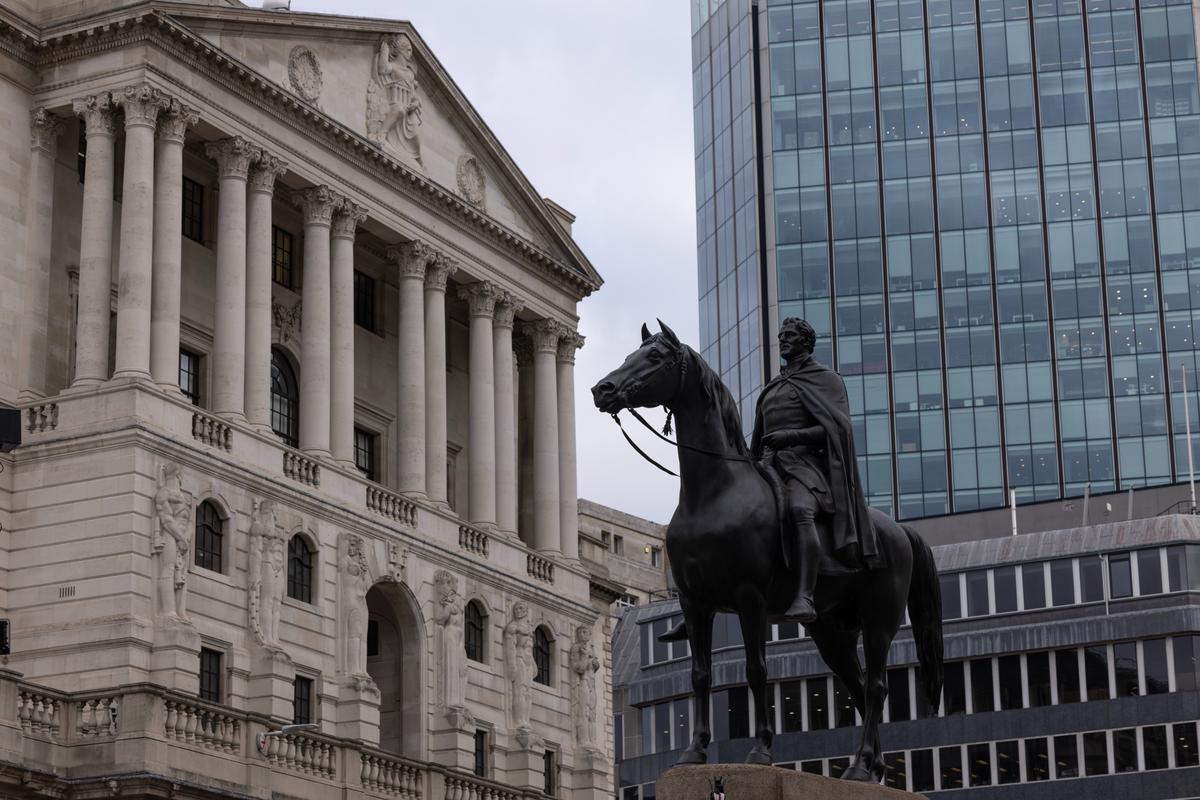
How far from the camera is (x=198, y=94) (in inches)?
2351

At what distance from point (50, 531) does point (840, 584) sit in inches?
1478

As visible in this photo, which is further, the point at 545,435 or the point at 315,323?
the point at 545,435

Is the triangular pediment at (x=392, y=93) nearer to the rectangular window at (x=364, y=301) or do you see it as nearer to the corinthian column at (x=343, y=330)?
the corinthian column at (x=343, y=330)

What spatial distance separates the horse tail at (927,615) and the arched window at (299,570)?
38355mm

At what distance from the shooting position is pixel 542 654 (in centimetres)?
7219

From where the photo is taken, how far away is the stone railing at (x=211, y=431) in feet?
190

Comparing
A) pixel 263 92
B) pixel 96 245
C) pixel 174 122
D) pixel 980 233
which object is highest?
pixel 980 233

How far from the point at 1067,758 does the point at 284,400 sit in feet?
115

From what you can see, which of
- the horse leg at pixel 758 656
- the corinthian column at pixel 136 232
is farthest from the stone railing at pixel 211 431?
the horse leg at pixel 758 656

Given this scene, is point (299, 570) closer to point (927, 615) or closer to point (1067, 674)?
point (1067, 674)

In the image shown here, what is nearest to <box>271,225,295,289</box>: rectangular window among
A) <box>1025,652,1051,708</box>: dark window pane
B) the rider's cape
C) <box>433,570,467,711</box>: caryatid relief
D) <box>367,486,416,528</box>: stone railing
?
<box>367,486,416,528</box>: stone railing

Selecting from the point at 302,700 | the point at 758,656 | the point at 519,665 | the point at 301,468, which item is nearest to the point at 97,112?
the point at 301,468

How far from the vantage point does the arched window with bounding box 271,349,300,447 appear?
65500 mm

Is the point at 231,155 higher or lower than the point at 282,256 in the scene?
higher
